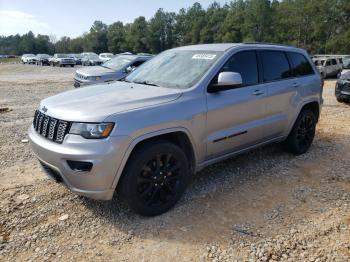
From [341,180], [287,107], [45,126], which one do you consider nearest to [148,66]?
[45,126]

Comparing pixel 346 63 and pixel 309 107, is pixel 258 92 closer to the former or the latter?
pixel 309 107

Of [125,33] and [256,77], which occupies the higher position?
[125,33]

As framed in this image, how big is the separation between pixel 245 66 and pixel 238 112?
68cm

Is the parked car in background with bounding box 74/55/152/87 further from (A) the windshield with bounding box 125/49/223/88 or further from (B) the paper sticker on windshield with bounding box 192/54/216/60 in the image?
(B) the paper sticker on windshield with bounding box 192/54/216/60

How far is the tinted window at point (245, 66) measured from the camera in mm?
4137

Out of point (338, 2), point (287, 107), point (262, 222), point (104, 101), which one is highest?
point (338, 2)

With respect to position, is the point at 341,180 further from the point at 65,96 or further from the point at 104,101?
the point at 65,96

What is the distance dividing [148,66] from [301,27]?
6009 cm

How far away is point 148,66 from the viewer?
467 centimetres

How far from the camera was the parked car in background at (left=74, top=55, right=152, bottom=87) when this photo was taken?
35.7ft

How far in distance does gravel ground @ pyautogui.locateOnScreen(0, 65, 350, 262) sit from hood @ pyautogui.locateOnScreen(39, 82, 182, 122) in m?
1.12

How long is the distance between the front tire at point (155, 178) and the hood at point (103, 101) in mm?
460

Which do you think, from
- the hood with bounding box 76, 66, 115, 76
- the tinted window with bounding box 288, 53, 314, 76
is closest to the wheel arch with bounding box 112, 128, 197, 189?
the tinted window with bounding box 288, 53, 314, 76

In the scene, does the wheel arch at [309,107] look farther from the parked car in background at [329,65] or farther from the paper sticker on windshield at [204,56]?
the parked car in background at [329,65]
